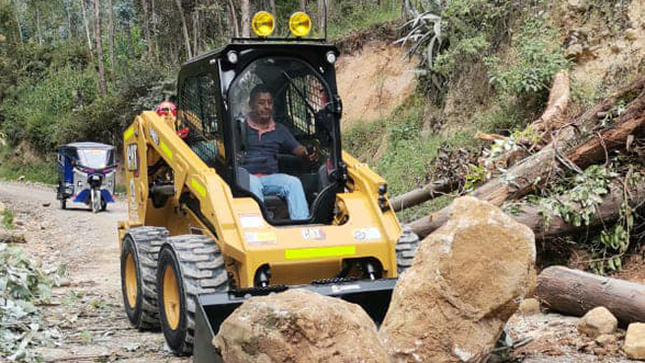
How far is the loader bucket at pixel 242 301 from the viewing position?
4852mm

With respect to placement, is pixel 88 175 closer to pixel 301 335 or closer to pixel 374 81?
pixel 374 81

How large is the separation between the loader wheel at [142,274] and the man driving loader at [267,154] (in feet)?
3.61

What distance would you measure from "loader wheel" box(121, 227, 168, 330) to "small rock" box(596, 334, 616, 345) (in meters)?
3.64

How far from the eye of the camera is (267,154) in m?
6.61

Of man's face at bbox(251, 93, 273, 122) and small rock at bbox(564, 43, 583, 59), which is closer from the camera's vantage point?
man's face at bbox(251, 93, 273, 122)

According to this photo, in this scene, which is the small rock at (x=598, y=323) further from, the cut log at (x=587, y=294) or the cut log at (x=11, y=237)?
the cut log at (x=11, y=237)

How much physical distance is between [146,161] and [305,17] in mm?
2322

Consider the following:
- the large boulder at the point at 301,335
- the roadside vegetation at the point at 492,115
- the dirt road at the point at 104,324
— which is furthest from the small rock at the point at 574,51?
the large boulder at the point at 301,335

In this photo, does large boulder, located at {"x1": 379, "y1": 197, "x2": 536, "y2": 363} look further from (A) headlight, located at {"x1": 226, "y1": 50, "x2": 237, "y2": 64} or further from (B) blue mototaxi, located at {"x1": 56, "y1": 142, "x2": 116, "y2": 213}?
(B) blue mototaxi, located at {"x1": 56, "y1": 142, "x2": 116, "y2": 213}

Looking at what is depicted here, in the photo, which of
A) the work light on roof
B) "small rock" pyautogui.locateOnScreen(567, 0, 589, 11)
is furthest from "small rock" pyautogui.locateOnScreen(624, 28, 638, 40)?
the work light on roof

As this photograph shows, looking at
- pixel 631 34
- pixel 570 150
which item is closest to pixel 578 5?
pixel 631 34

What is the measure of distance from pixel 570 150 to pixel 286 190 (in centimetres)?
318

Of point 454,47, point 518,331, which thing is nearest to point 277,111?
point 518,331

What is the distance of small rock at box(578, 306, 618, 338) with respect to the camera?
5608 millimetres
